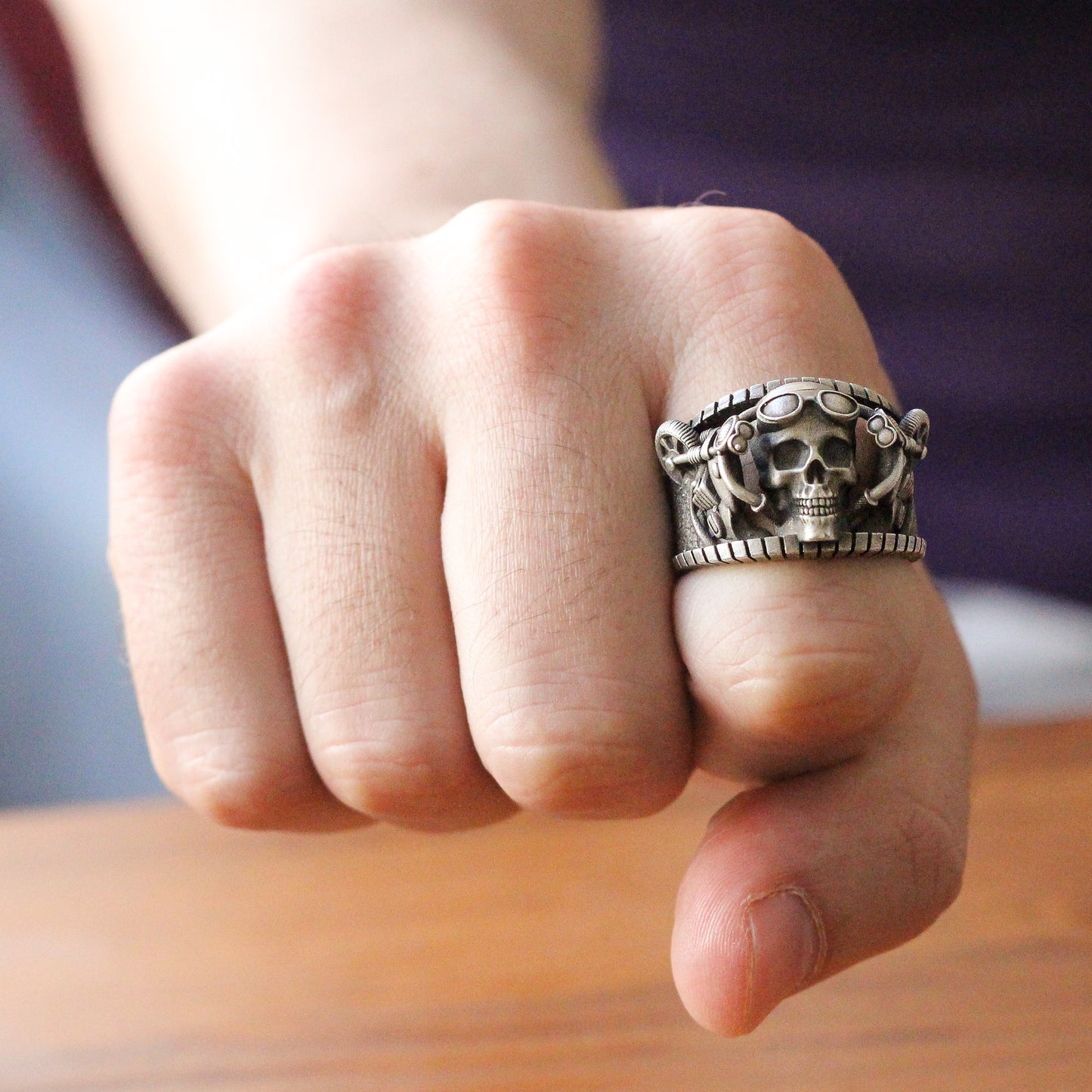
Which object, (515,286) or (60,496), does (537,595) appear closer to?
(515,286)

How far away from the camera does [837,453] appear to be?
0.63m

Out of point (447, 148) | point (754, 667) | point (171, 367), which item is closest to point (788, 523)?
point (754, 667)

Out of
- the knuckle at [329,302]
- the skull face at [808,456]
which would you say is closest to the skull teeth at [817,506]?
the skull face at [808,456]

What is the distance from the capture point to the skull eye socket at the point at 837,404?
0.63 meters

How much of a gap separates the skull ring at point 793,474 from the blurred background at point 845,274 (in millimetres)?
1186

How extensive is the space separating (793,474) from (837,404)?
0.05 meters

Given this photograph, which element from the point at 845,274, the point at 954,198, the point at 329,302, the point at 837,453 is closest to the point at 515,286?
the point at 329,302

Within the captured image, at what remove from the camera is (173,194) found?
1.43 m

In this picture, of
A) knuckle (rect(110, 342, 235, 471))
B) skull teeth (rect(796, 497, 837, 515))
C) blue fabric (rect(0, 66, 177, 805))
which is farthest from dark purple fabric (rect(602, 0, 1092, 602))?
skull teeth (rect(796, 497, 837, 515))

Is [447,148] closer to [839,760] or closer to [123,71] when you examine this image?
[123,71]

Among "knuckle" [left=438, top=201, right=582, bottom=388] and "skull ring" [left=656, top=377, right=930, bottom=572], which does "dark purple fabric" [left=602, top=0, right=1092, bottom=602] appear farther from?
"skull ring" [left=656, top=377, right=930, bottom=572]

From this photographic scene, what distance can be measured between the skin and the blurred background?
42.5 inches

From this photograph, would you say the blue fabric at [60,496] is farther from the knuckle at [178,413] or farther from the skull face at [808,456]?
the skull face at [808,456]

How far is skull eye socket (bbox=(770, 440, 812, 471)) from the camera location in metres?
0.63
